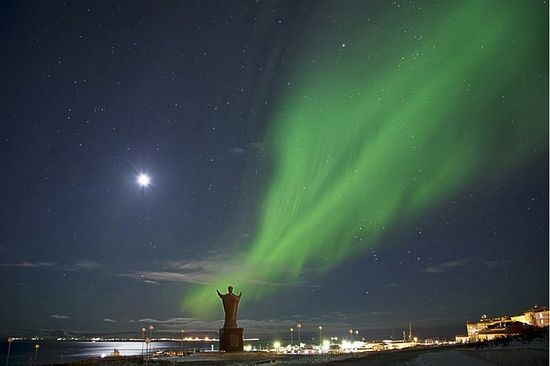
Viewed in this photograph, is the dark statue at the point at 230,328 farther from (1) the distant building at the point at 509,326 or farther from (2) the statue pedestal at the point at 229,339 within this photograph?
(1) the distant building at the point at 509,326

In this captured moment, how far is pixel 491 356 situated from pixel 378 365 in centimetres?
987

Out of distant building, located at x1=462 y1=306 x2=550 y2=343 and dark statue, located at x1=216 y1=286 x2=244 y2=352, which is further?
distant building, located at x1=462 y1=306 x2=550 y2=343

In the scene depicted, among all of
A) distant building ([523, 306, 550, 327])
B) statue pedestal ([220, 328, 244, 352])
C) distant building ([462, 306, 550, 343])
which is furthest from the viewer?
distant building ([523, 306, 550, 327])

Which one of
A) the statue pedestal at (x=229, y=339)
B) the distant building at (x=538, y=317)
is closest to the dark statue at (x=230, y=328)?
the statue pedestal at (x=229, y=339)

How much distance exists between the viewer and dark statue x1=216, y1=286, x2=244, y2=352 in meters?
49.2

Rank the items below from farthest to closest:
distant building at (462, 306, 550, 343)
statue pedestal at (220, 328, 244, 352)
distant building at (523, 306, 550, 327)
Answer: distant building at (523, 306, 550, 327) → distant building at (462, 306, 550, 343) → statue pedestal at (220, 328, 244, 352)

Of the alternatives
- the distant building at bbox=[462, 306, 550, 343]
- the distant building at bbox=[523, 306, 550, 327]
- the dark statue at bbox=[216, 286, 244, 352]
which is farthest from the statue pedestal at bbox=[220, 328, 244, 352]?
the distant building at bbox=[523, 306, 550, 327]

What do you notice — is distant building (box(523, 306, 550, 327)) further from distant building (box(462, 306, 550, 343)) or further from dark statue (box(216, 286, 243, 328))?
dark statue (box(216, 286, 243, 328))

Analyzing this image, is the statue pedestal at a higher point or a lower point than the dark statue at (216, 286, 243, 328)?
lower

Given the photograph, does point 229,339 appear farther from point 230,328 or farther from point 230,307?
point 230,307

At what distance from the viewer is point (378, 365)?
3459cm

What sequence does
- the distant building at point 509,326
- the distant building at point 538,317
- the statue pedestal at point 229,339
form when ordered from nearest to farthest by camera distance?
the statue pedestal at point 229,339
the distant building at point 509,326
the distant building at point 538,317

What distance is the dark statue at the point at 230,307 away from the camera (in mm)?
49812

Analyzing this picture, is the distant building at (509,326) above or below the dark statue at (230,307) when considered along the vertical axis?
below
